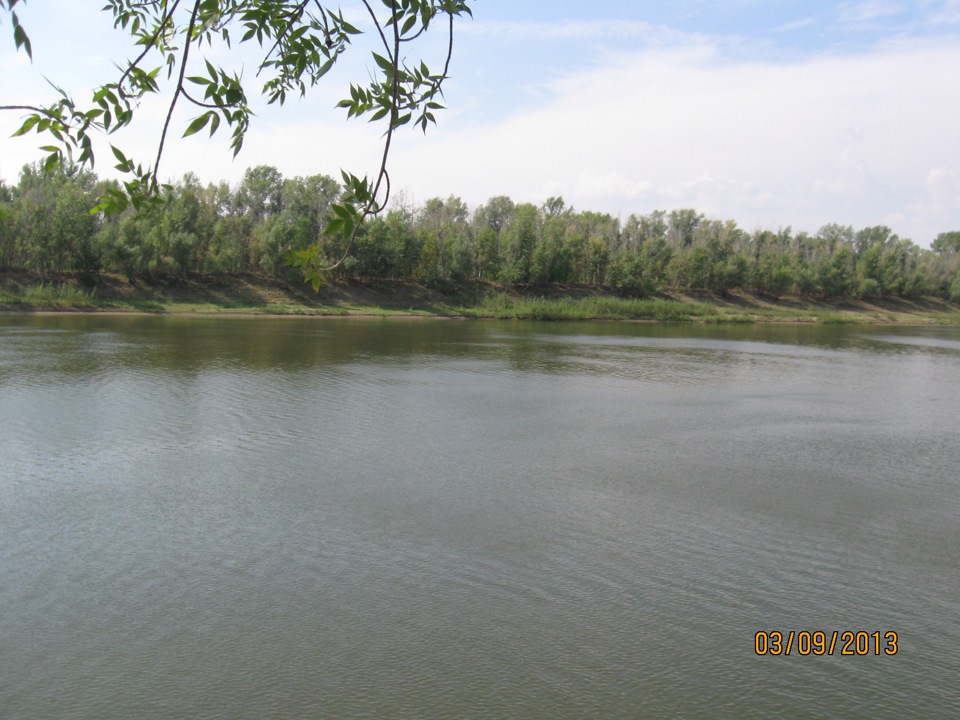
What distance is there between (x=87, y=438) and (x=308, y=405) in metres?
5.19

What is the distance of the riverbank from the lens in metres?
48.0

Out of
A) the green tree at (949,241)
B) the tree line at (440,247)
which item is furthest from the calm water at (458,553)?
the green tree at (949,241)

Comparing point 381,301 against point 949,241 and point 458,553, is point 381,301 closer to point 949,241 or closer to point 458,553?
point 458,553

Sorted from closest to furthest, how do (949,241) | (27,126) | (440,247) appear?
(27,126)
(440,247)
(949,241)

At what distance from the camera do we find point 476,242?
222ft

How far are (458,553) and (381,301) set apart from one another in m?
49.4

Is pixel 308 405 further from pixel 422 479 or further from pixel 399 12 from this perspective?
pixel 399 12

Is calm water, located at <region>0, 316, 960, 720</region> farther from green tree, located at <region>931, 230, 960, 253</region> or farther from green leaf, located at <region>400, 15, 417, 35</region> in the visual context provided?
green tree, located at <region>931, 230, 960, 253</region>

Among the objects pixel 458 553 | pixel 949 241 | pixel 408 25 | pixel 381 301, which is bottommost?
pixel 458 553

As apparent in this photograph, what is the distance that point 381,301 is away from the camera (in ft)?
190

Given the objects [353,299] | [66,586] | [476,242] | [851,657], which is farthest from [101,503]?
[476,242]
